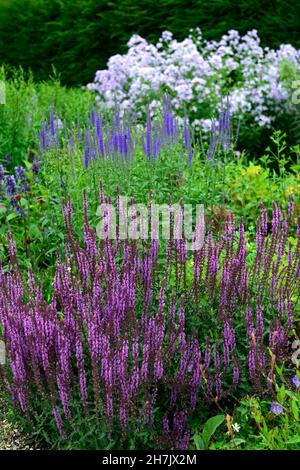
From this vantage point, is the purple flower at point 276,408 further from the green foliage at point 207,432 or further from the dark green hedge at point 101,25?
the dark green hedge at point 101,25

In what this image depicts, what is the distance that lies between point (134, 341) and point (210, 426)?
1.78 ft

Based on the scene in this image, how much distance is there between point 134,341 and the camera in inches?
Answer: 107

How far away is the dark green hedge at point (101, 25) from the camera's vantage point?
970 centimetres

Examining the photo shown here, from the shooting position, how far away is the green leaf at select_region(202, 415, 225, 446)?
2.89 metres

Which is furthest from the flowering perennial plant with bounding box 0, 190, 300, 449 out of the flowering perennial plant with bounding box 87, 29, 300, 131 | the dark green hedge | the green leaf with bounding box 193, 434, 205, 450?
the dark green hedge

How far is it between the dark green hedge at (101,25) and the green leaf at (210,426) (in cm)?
752

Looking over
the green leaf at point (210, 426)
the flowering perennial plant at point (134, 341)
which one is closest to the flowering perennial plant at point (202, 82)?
the flowering perennial plant at point (134, 341)

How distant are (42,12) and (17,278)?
33.0 ft

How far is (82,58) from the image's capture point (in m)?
11.6

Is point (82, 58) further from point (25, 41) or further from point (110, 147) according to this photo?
point (110, 147)
